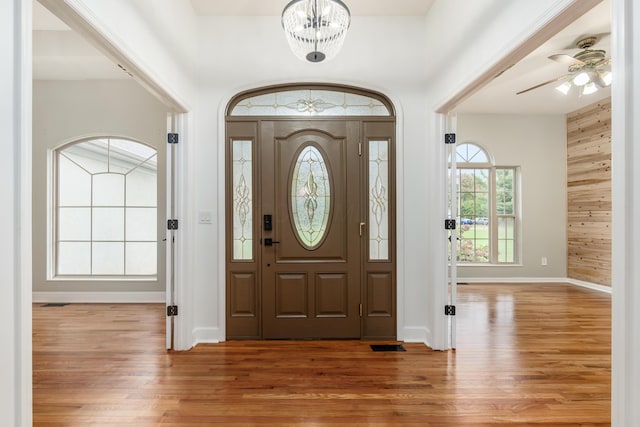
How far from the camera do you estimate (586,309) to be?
16.2ft

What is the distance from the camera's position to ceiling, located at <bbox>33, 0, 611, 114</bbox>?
3566 millimetres

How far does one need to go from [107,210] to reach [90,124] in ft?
4.20

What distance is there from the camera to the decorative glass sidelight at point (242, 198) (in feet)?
12.4

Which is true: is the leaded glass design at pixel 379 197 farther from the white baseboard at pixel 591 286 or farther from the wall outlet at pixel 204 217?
the white baseboard at pixel 591 286

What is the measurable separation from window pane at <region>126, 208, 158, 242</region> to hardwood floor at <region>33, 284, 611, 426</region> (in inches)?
59.4

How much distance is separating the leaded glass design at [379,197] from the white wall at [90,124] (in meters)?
3.17

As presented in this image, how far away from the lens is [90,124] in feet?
17.3

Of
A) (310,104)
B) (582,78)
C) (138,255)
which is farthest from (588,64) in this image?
(138,255)

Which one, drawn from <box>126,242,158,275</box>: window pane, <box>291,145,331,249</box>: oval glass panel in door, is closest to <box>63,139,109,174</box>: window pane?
<box>126,242,158,275</box>: window pane

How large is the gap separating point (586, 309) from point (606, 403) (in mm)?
3006

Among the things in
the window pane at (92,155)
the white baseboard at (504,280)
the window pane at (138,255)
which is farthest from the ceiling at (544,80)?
the window pane at (92,155)
